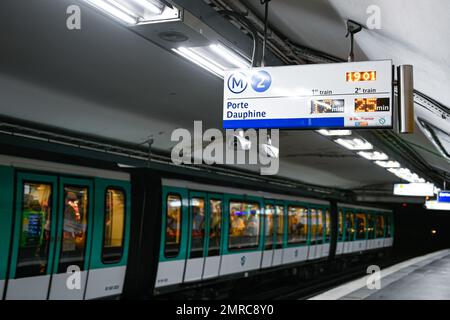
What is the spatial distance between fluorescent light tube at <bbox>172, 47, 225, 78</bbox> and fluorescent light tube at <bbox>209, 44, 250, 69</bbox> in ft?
0.45

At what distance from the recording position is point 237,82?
188 inches

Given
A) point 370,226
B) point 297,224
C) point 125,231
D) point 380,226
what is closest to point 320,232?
point 297,224

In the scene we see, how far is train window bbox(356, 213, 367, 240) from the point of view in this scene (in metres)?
22.4

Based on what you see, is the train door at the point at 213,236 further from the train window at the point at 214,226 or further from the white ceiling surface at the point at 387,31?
the white ceiling surface at the point at 387,31

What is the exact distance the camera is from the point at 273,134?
12.9 meters

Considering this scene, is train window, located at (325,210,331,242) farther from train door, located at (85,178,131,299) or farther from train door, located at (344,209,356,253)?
train door, located at (85,178,131,299)

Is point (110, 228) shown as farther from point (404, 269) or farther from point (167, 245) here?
point (404, 269)

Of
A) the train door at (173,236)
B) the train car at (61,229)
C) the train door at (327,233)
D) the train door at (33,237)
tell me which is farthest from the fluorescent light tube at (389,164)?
the train door at (33,237)

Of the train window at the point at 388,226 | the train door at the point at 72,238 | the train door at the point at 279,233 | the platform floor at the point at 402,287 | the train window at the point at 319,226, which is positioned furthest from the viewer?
the train window at the point at 388,226

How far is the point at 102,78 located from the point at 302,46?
3.17m

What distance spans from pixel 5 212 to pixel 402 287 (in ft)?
23.3

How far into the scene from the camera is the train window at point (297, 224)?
15.1 meters

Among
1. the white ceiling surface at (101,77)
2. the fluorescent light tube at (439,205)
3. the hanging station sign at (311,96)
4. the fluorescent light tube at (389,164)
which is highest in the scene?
the white ceiling surface at (101,77)

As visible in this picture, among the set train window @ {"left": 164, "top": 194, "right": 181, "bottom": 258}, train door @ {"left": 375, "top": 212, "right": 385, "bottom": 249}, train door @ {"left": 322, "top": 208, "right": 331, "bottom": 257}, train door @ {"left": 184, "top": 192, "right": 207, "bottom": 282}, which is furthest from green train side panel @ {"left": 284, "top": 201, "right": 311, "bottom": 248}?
train door @ {"left": 375, "top": 212, "right": 385, "bottom": 249}
